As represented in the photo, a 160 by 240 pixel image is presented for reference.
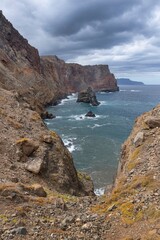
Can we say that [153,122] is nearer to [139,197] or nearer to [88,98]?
[139,197]

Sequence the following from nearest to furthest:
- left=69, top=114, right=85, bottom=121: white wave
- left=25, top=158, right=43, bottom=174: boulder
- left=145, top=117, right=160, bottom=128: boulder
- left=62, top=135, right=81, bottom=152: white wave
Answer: left=145, top=117, right=160, bottom=128: boulder → left=25, top=158, right=43, bottom=174: boulder → left=62, top=135, right=81, bottom=152: white wave → left=69, top=114, right=85, bottom=121: white wave

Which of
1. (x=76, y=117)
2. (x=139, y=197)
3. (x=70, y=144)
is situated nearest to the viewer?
(x=139, y=197)

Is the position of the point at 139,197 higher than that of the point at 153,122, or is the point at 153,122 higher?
the point at 153,122

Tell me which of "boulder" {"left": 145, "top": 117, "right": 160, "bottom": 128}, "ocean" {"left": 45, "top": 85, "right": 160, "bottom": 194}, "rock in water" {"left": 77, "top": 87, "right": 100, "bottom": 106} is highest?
"boulder" {"left": 145, "top": 117, "right": 160, "bottom": 128}

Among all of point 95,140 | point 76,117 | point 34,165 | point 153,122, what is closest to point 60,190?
point 34,165

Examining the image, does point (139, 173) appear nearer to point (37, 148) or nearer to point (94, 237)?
point (94, 237)

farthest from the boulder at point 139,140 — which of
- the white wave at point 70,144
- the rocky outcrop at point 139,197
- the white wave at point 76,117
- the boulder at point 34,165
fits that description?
the white wave at point 76,117

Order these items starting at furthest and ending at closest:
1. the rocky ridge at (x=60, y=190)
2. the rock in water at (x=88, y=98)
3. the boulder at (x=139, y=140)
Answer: the rock in water at (x=88, y=98)
the boulder at (x=139, y=140)
the rocky ridge at (x=60, y=190)

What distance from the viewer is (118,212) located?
42.5 feet

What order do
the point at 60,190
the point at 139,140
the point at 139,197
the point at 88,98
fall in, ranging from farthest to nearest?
the point at 88,98, the point at 60,190, the point at 139,140, the point at 139,197

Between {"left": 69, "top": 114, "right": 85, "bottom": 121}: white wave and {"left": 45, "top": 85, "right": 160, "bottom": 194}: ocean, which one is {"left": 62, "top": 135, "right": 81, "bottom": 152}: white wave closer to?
{"left": 45, "top": 85, "right": 160, "bottom": 194}: ocean

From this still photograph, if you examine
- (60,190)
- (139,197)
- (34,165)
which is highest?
(139,197)

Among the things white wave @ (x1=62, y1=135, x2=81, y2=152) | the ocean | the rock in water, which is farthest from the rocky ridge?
the rock in water

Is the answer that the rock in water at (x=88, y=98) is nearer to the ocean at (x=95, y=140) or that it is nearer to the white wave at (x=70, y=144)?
the ocean at (x=95, y=140)
